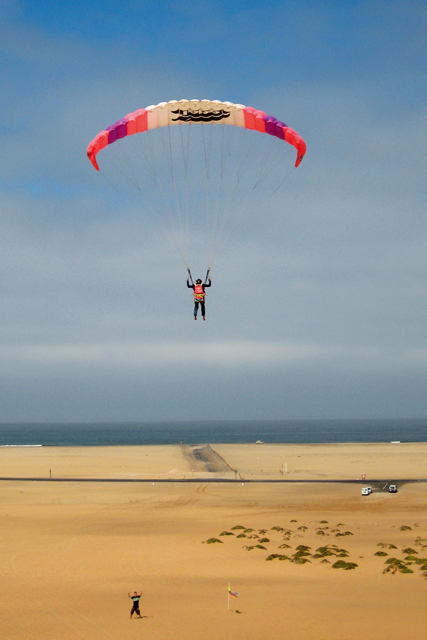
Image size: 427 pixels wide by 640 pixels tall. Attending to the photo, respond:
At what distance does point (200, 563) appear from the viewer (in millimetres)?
20875

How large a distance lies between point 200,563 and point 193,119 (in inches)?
695

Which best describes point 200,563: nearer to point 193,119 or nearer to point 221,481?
point 193,119

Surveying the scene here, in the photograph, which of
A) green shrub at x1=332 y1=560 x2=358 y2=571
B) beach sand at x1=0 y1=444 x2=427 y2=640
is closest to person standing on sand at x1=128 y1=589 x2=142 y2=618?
beach sand at x1=0 y1=444 x2=427 y2=640

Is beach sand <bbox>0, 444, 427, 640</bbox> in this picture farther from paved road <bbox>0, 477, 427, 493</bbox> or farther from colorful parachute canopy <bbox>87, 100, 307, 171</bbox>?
colorful parachute canopy <bbox>87, 100, 307, 171</bbox>

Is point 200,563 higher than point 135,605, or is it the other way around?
point 135,605

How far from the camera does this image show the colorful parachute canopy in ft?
79.1

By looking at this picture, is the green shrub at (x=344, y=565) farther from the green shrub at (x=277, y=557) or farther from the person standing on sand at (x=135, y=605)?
the person standing on sand at (x=135, y=605)

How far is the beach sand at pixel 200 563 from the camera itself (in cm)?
1482

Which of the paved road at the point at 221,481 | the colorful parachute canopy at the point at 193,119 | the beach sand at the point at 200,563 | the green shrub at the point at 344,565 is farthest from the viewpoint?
the paved road at the point at 221,481

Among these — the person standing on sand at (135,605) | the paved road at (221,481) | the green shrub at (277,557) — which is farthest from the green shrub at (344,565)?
the paved road at (221,481)

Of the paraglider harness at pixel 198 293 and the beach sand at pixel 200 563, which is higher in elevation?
the paraglider harness at pixel 198 293

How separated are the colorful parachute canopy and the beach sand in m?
16.9

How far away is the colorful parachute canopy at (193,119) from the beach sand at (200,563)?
665 inches

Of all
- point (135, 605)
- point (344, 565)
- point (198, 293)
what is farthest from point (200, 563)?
point (198, 293)
